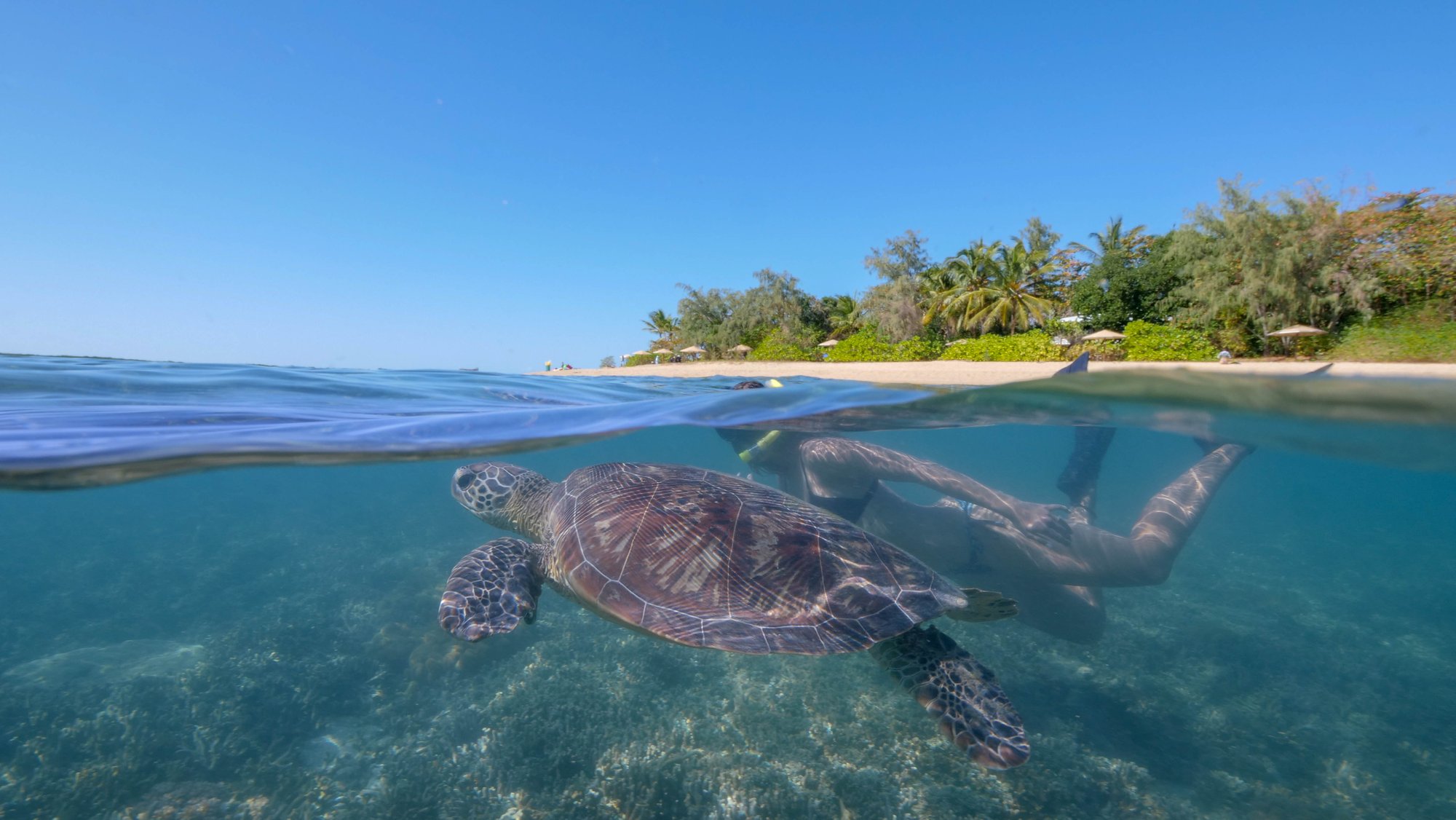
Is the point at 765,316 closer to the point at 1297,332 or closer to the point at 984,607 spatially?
the point at 1297,332

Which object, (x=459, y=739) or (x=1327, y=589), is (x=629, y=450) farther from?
(x=1327, y=589)

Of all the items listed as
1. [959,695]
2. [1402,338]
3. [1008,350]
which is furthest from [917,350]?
[959,695]

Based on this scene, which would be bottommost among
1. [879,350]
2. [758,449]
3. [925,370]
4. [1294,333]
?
[758,449]

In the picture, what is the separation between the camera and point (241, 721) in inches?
266

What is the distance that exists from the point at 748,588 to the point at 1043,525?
17.5 feet

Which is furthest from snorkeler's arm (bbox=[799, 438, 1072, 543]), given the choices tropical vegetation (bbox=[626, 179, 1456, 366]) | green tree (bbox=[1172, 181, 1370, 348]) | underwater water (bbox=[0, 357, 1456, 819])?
green tree (bbox=[1172, 181, 1370, 348])

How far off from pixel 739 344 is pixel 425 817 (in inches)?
1494

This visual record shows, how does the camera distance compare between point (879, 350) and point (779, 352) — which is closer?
point (879, 350)

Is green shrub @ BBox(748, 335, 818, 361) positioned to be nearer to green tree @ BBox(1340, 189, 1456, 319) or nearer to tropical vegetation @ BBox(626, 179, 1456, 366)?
tropical vegetation @ BBox(626, 179, 1456, 366)

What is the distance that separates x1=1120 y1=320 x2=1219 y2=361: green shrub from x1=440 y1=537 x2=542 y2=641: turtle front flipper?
85.4ft

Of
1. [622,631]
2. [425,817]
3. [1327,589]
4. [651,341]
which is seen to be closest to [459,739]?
[425,817]

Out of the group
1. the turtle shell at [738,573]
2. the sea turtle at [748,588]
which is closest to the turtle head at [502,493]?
the sea turtle at [748,588]

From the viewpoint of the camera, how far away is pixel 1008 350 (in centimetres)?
2570

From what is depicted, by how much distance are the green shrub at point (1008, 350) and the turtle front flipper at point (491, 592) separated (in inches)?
967
